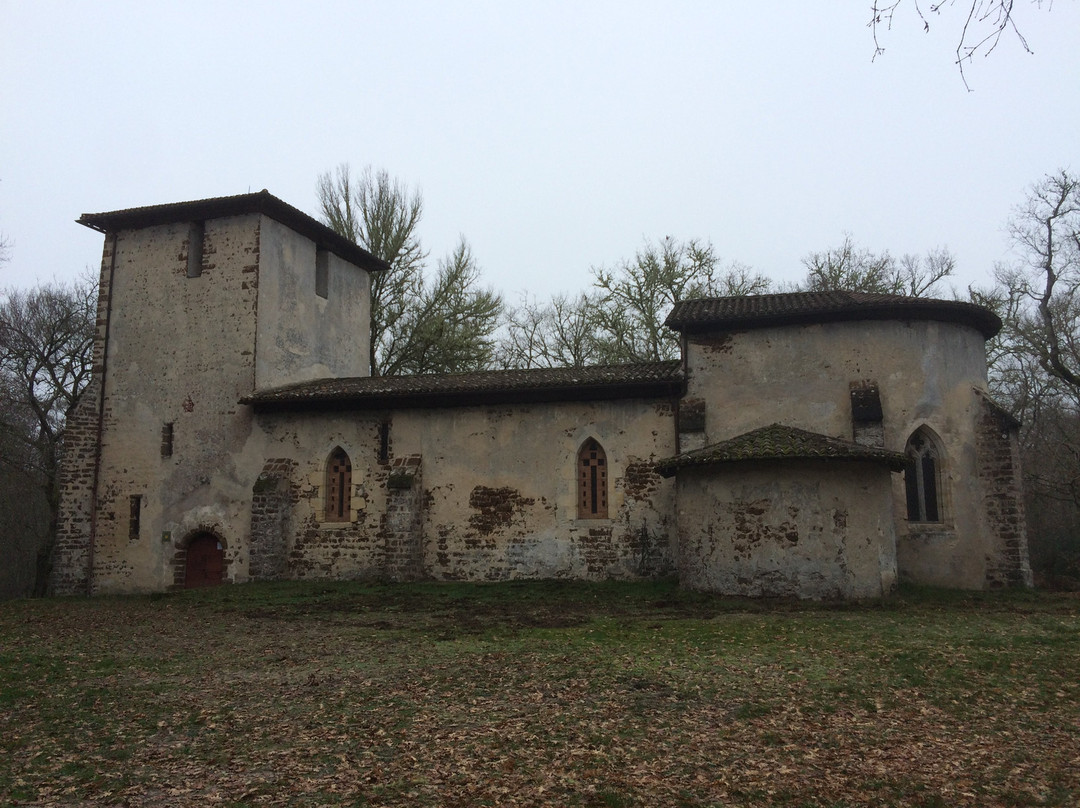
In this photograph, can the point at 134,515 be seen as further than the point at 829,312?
Yes

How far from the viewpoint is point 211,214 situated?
67.3ft

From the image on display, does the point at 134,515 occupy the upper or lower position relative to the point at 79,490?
lower

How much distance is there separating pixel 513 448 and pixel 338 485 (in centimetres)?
448

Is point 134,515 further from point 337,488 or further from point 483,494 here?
point 483,494

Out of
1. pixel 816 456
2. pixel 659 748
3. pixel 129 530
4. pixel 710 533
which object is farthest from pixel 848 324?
pixel 129 530

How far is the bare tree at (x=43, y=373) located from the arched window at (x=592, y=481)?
58.0ft

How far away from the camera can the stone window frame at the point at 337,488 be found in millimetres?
19156

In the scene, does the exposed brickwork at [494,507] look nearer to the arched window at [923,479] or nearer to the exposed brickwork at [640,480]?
the exposed brickwork at [640,480]

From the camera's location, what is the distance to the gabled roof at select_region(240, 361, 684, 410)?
17.8m

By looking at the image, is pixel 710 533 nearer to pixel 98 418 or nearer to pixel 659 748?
pixel 659 748

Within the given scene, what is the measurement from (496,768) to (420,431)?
13139 mm

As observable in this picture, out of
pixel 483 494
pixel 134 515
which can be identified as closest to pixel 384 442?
pixel 483 494

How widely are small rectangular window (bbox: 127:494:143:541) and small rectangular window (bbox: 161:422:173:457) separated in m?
1.24

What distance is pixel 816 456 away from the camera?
14125 millimetres
